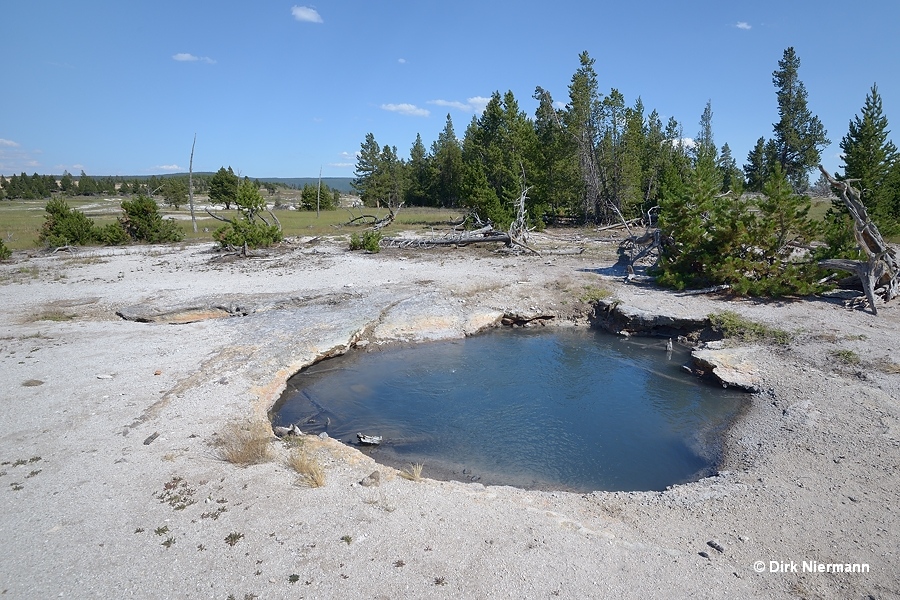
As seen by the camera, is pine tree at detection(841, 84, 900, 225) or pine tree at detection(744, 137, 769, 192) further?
pine tree at detection(744, 137, 769, 192)

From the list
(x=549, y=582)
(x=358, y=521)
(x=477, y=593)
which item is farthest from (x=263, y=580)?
(x=549, y=582)

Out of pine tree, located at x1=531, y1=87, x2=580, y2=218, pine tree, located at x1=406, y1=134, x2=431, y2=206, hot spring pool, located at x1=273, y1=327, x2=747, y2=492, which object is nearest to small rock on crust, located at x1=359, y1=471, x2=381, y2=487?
hot spring pool, located at x1=273, y1=327, x2=747, y2=492

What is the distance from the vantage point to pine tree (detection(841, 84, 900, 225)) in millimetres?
22062

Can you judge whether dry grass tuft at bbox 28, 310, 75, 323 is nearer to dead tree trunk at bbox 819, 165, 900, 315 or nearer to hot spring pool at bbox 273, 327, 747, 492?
hot spring pool at bbox 273, 327, 747, 492

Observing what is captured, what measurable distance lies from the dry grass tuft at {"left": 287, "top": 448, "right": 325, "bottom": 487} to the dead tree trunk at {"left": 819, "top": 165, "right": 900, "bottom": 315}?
15343mm

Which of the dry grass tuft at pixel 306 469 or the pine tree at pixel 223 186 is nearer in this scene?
the dry grass tuft at pixel 306 469

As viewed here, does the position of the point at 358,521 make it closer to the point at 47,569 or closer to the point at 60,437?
the point at 47,569

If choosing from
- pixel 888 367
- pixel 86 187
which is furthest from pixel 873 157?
pixel 86 187

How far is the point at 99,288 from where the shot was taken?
18.6m

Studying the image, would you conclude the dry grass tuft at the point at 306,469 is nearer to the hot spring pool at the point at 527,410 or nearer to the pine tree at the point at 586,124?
the hot spring pool at the point at 527,410

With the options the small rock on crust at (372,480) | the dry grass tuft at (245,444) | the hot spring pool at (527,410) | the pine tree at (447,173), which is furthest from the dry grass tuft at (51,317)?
the pine tree at (447,173)

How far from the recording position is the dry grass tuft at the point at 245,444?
7426 mm

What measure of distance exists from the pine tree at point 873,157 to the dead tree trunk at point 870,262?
868 centimetres

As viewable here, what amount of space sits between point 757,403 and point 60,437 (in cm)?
1243
